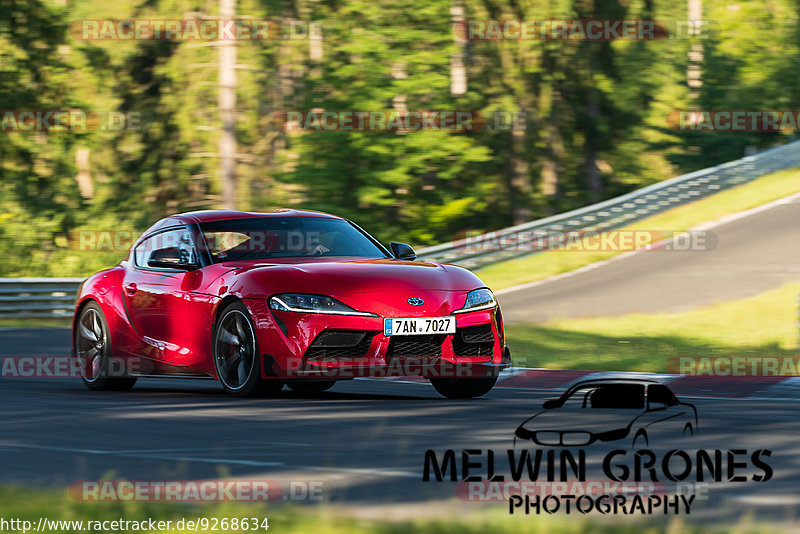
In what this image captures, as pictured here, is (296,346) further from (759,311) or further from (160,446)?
(759,311)

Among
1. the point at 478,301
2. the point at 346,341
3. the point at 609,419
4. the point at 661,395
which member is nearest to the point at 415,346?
the point at 346,341

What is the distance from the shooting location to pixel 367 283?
9.77 m

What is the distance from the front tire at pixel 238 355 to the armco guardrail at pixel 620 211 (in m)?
15.1

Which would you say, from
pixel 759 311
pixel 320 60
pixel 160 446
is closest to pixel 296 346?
pixel 160 446

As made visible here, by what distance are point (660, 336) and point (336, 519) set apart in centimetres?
1307

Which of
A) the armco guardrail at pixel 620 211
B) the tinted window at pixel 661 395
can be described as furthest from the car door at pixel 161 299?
the armco guardrail at pixel 620 211

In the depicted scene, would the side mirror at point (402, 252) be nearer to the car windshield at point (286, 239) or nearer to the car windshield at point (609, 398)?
the car windshield at point (286, 239)

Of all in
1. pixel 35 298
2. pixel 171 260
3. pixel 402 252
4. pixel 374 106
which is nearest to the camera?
pixel 171 260

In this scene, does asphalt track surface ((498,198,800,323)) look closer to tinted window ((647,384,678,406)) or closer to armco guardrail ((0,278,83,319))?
armco guardrail ((0,278,83,319))

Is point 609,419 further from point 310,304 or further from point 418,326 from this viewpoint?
point 310,304

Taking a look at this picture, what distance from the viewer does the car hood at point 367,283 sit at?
970 centimetres

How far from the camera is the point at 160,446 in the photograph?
757cm

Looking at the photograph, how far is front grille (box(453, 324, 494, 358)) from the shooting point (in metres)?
9.94

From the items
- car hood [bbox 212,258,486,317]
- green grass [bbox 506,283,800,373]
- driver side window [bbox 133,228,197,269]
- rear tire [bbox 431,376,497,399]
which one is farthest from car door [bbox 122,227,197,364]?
green grass [bbox 506,283,800,373]
